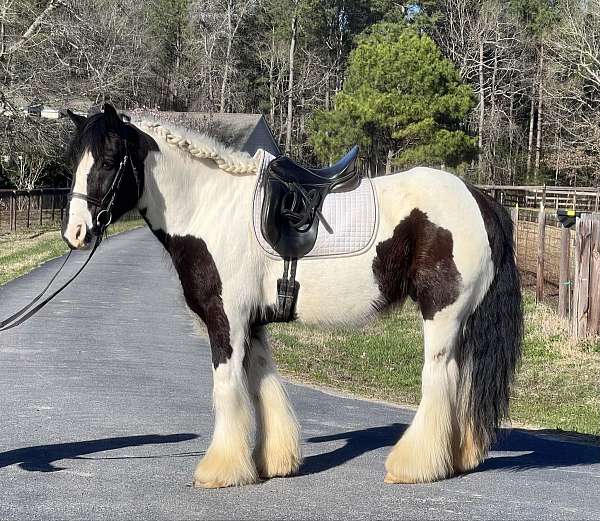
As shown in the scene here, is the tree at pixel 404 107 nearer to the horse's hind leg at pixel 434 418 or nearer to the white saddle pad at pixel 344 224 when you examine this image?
the white saddle pad at pixel 344 224

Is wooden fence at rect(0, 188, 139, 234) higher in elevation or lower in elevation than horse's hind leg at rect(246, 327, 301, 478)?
higher

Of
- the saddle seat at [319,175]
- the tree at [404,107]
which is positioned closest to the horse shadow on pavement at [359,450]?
the saddle seat at [319,175]

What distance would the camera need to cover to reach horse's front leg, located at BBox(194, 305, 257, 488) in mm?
5730

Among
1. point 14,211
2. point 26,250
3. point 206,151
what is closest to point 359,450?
point 206,151

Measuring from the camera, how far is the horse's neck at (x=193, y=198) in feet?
19.7

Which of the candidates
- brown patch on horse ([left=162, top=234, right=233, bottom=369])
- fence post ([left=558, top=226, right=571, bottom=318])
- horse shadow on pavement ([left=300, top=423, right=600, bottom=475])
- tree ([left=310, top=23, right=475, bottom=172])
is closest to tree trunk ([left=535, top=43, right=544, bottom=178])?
tree ([left=310, top=23, right=475, bottom=172])

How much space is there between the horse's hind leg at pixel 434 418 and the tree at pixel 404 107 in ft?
123

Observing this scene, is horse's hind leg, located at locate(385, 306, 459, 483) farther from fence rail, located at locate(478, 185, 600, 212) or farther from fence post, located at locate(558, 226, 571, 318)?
fence rail, located at locate(478, 185, 600, 212)

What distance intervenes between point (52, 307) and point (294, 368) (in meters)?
5.08

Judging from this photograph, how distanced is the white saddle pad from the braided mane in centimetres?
18

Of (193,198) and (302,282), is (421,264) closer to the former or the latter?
(302,282)

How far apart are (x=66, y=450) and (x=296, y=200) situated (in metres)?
2.39

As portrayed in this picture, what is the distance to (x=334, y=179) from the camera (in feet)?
20.2

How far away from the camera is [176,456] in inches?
258
